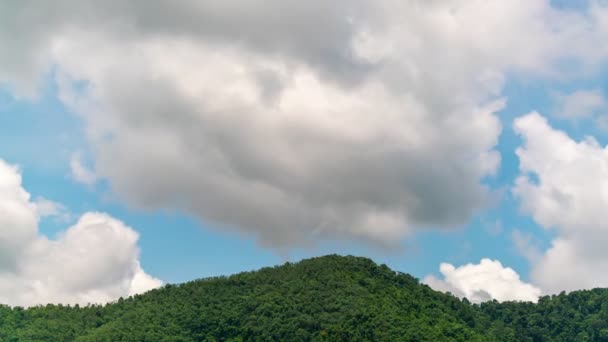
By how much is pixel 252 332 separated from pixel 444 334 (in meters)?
31.5

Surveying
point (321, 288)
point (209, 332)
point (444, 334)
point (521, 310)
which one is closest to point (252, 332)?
point (209, 332)

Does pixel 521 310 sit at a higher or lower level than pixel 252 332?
higher

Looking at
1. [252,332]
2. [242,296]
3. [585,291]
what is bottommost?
[252,332]

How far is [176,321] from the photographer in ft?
343

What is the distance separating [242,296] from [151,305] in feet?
50.2

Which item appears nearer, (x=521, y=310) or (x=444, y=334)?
(x=444, y=334)

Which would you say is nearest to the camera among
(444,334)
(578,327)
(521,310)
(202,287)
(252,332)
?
(252,332)

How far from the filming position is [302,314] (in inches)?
4026

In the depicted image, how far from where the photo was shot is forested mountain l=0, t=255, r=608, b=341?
329ft

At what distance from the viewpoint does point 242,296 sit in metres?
108

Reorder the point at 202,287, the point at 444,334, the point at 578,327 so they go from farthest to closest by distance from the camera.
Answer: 1. the point at 578,327
2. the point at 202,287
3. the point at 444,334

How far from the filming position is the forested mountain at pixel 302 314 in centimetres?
10031

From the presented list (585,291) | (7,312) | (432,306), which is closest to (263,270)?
(432,306)

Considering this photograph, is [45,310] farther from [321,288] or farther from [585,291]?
[585,291]
